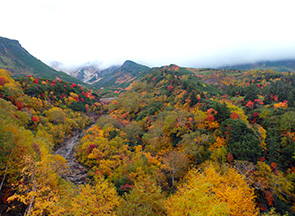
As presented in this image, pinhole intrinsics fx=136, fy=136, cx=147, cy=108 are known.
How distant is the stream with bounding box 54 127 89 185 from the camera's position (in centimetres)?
3588

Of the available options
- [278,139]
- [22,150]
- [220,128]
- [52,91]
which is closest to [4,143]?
[22,150]

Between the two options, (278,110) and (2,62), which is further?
(2,62)

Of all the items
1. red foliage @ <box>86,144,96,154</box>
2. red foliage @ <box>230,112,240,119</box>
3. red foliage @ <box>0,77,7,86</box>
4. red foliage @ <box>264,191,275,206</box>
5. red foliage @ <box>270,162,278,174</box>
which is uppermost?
red foliage @ <box>0,77,7,86</box>

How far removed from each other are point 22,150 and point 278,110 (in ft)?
226

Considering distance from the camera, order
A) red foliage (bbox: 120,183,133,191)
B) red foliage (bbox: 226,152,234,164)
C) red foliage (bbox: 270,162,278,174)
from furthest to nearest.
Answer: red foliage (bbox: 226,152,234,164), red foliage (bbox: 270,162,278,174), red foliage (bbox: 120,183,133,191)

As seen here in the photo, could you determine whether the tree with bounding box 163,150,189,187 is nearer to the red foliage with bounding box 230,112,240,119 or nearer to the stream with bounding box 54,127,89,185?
the stream with bounding box 54,127,89,185

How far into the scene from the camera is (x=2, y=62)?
185125 millimetres

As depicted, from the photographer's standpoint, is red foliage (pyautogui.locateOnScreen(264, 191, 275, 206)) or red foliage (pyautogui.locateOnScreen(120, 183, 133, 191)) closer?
red foliage (pyautogui.locateOnScreen(264, 191, 275, 206))

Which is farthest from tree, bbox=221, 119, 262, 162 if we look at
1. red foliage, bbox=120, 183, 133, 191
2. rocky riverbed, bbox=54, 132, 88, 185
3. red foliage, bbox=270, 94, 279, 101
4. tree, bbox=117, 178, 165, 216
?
red foliage, bbox=270, 94, 279, 101

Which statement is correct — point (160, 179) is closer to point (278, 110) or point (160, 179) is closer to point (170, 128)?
point (170, 128)

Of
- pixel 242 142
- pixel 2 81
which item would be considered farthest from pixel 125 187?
pixel 2 81

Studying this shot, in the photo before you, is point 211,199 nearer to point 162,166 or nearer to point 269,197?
point 162,166

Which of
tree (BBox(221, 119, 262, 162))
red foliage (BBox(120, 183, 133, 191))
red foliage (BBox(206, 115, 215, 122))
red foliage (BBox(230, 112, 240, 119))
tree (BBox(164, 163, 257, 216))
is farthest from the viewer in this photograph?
red foliage (BBox(206, 115, 215, 122))

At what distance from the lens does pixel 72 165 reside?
42656mm
